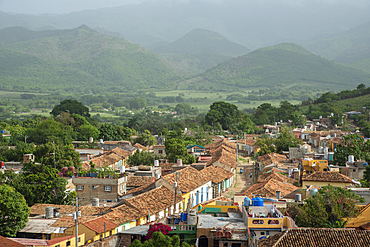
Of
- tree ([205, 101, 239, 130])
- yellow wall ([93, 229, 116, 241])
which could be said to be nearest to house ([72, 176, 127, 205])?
yellow wall ([93, 229, 116, 241])

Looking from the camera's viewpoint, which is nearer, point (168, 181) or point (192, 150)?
point (168, 181)

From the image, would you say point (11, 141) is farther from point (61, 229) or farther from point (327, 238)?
point (327, 238)

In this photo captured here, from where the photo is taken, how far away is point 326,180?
33719 millimetres

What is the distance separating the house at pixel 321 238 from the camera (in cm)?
1784

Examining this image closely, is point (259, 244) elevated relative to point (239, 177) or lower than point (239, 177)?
elevated

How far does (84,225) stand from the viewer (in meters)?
23.6

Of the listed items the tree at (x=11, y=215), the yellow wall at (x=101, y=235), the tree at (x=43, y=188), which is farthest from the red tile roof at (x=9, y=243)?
the tree at (x=43, y=188)

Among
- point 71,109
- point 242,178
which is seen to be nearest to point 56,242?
point 242,178

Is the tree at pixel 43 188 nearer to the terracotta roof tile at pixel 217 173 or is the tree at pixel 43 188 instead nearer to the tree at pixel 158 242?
the terracotta roof tile at pixel 217 173

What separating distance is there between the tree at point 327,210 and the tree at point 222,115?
76167 millimetres

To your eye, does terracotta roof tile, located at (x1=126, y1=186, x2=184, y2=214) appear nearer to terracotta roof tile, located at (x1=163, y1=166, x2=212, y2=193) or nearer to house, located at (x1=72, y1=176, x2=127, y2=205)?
terracotta roof tile, located at (x1=163, y1=166, x2=212, y2=193)

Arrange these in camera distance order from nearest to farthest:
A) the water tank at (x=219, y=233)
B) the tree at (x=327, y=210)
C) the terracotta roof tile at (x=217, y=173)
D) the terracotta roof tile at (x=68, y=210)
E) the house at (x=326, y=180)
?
the water tank at (x=219, y=233)
the tree at (x=327, y=210)
the terracotta roof tile at (x=68, y=210)
the house at (x=326, y=180)
the terracotta roof tile at (x=217, y=173)

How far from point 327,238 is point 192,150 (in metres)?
43.6

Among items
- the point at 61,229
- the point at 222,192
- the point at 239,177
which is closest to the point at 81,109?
the point at 239,177
